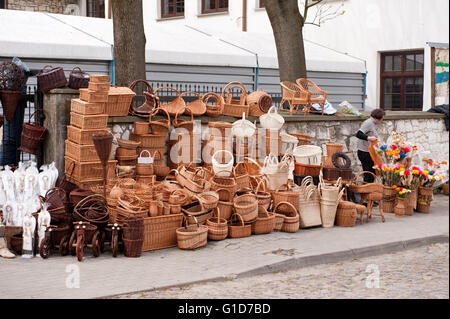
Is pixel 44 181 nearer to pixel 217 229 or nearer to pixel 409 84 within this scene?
pixel 217 229

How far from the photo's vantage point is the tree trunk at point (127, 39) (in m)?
10.2

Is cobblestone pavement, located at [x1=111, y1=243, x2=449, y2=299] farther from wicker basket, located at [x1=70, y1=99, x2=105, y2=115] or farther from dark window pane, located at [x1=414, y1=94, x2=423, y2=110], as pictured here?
dark window pane, located at [x1=414, y1=94, x2=423, y2=110]

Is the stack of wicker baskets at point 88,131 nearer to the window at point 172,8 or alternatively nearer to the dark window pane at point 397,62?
the dark window pane at point 397,62

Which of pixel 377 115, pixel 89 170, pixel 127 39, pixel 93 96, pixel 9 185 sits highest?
pixel 127 39

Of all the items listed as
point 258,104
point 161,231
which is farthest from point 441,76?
point 161,231

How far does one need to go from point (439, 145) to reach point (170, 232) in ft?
26.2

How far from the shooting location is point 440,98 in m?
16.5

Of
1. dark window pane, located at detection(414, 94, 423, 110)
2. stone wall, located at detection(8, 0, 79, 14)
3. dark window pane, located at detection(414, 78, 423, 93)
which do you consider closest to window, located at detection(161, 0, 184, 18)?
stone wall, located at detection(8, 0, 79, 14)

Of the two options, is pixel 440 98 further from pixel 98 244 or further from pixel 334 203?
pixel 98 244

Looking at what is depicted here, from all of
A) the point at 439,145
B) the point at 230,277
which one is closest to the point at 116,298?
the point at 230,277

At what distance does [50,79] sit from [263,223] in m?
3.48

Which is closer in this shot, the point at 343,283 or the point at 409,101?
the point at 343,283

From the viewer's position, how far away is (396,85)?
18.5 metres

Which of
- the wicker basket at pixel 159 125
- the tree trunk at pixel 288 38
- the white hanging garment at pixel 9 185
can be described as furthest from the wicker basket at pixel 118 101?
the tree trunk at pixel 288 38
